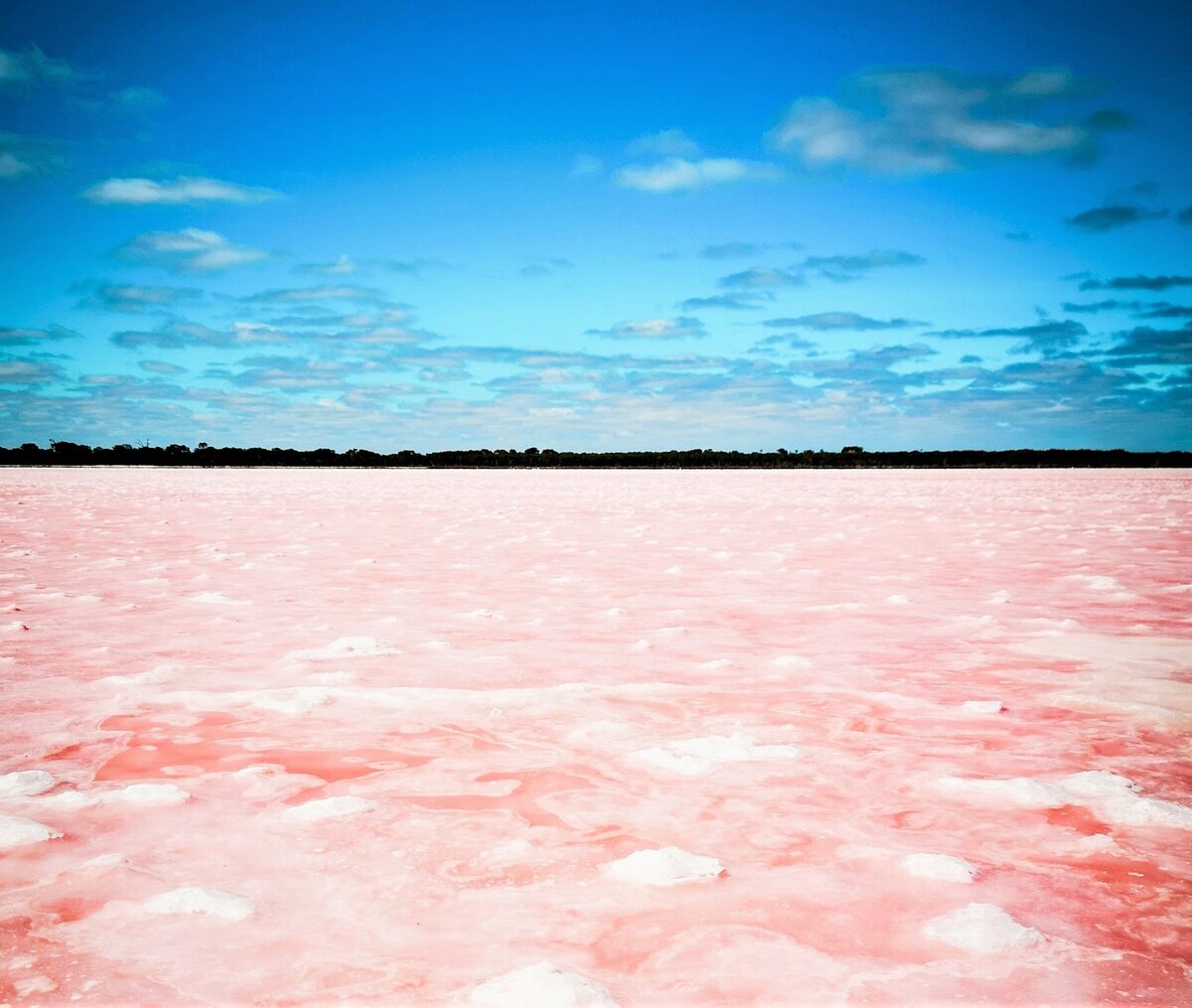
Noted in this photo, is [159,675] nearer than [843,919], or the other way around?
[843,919]

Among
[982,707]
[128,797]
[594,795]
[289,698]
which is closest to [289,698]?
[289,698]

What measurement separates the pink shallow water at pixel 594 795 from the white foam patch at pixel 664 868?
25mm

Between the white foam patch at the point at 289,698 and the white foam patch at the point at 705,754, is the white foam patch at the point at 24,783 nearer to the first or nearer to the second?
the white foam patch at the point at 289,698

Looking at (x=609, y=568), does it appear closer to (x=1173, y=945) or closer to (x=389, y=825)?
(x=389, y=825)

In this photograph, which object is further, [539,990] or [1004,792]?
[1004,792]

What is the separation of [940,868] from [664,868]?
0.76 m

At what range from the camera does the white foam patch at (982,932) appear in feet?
5.91

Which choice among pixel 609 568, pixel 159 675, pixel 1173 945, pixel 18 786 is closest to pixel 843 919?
pixel 1173 945

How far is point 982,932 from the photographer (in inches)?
72.2

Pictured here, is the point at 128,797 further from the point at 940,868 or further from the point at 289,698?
the point at 940,868

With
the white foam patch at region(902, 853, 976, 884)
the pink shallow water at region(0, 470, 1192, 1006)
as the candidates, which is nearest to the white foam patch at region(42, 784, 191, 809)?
the pink shallow water at region(0, 470, 1192, 1006)

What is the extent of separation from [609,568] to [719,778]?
5599mm

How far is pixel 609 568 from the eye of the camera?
330 inches

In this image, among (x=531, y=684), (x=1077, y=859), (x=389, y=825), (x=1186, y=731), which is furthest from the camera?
(x=531, y=684)
